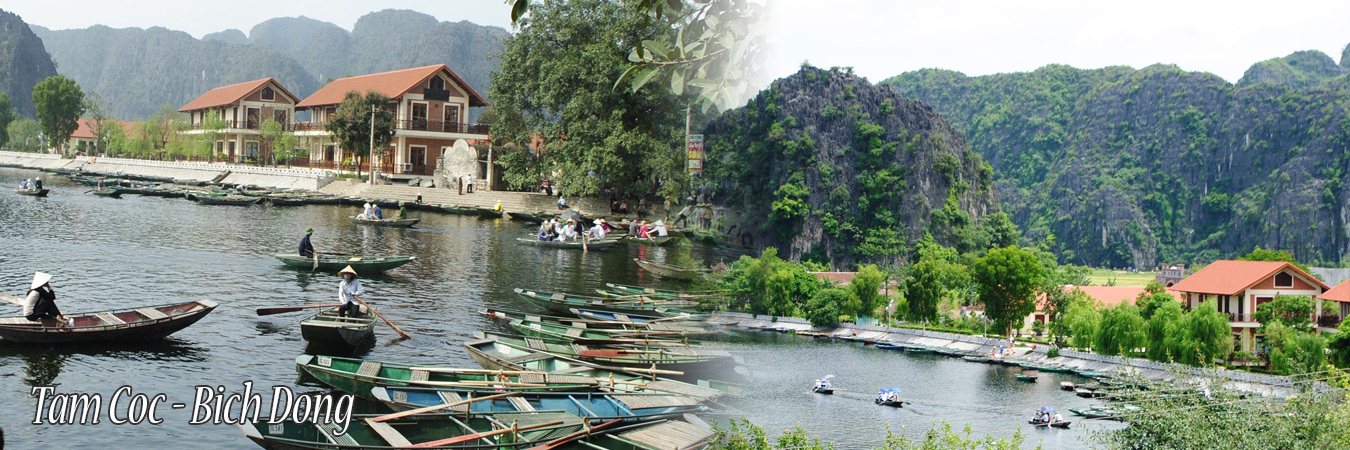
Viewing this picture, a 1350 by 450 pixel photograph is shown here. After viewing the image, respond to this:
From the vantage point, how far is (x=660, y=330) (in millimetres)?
11422

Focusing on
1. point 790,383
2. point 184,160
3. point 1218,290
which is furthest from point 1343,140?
point 184,160

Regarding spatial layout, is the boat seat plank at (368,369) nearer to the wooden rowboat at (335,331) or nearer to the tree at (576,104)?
the wooden rowboat at (335,331)

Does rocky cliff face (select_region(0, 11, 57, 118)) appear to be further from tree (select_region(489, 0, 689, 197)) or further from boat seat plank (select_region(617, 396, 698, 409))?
boat seat plank (select_region(617, 396, 698, 409))

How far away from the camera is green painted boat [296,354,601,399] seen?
Result: 31.0 feet

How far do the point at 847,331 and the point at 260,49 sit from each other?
124m

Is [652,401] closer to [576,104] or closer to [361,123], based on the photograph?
[576,104]

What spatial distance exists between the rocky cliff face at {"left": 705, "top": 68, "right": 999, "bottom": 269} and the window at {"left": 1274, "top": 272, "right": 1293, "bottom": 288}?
647 inches

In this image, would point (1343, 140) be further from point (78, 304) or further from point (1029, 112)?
point (78, 304)

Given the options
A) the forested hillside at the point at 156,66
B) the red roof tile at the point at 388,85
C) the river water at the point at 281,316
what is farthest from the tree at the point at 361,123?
the forested hillside at the point at 156,66

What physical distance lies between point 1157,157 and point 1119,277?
38.3 meters

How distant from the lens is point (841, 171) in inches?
531

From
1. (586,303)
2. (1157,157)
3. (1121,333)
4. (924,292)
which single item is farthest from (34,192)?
(1157,157)

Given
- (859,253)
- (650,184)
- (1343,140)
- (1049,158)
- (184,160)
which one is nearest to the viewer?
(859,253)

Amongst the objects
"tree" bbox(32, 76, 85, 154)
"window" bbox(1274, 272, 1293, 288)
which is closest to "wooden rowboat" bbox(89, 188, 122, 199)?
"tree" bbox(32, 76, 85, 154)
